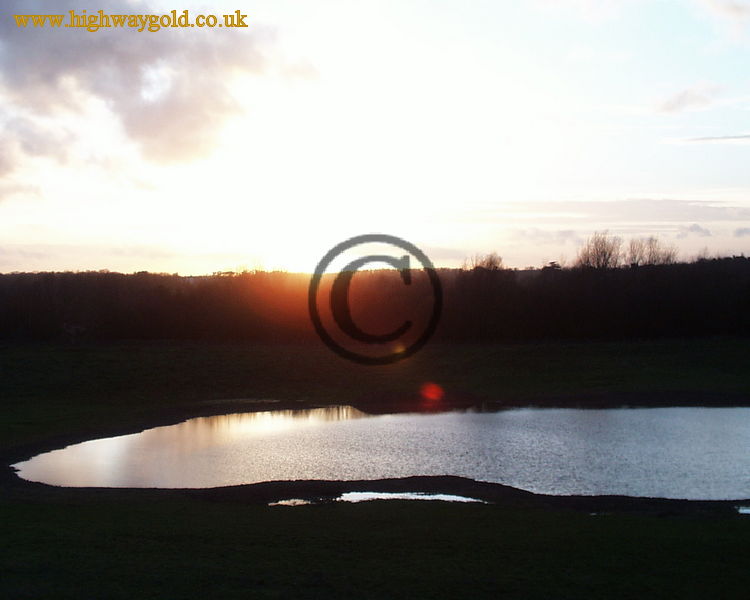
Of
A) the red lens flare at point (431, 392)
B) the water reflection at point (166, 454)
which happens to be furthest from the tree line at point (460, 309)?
the water reflection at point (166, 454)

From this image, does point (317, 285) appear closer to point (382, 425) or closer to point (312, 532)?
point (382, 425)

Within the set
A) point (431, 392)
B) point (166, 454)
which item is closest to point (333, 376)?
point (431, 392)

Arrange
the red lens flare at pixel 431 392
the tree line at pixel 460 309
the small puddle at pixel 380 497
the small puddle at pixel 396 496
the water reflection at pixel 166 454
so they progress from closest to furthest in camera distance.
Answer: the small puddle at pixel 380 497, the small puddle at pixel 396 496, the water reflection at pixel 166 454, the red lens flare at pixel 431 392, the tree line at pixel 460 309

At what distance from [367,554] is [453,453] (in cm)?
1232

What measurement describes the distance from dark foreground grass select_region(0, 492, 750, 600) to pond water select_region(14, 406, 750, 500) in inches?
192

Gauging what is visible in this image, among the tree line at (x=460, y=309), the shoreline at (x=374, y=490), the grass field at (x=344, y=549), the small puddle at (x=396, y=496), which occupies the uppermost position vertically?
the tree line at (x=460, y=309)

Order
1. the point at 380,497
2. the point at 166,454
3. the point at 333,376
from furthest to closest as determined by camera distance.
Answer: the point at 333,376 < the point at 166,454 < the point at 380,497

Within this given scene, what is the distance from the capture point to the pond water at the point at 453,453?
20.0m

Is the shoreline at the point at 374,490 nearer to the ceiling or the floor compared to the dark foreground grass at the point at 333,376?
nearer to the floor

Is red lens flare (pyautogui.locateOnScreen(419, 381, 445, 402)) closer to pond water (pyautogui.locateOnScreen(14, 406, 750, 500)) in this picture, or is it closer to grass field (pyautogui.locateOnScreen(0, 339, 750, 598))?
pond water (pyautogui.locateOnScreen(14, 406, 750, 500))

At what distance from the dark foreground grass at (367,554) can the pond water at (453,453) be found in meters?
4.87

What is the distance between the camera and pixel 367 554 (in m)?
11.7

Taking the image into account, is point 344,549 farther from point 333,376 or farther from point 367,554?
point 333,376

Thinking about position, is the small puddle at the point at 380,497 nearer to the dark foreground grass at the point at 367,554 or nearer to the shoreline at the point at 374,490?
the shoreline at the point at 374,490
